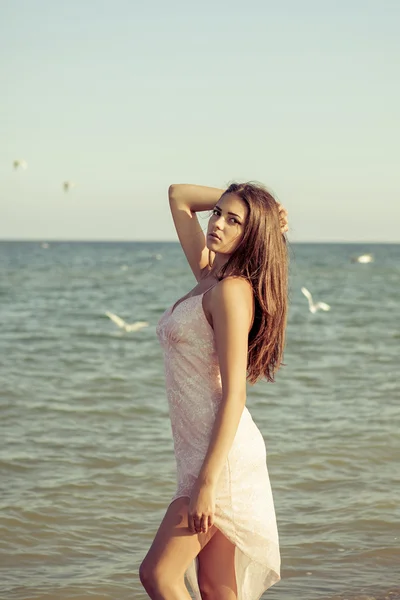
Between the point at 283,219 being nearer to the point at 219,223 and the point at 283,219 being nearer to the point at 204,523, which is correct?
the point at 219,223

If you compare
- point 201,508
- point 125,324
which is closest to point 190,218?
point 201,508

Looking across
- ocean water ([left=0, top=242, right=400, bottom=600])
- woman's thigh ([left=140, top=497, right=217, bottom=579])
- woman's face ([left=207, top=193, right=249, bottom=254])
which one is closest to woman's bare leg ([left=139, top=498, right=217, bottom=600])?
woman's thigh ([left=140, top=497, right=217, bottom=579])

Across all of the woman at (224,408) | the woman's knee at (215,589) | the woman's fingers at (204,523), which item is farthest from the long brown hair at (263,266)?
the woman's knee at (215,589)

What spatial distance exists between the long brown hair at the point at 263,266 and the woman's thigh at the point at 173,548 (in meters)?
0.55

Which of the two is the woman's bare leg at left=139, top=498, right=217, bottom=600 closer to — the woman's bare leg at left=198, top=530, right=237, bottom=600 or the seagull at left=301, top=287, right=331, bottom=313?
the woman's bare leg at left=198, top=530, right=237, bottom=600

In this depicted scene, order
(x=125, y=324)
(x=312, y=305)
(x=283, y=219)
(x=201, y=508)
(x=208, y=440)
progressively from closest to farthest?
(x=201, y=508), (x=208, y=440), (x=283, y=219), (x=125, y=324), (x=312, y=305)

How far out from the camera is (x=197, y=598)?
9.66 feet

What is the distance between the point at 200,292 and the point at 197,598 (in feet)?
3.26

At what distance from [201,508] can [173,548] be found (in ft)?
0.51

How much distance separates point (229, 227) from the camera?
2820 mm

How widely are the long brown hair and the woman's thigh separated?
1.81ft

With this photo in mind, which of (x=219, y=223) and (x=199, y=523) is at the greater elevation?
(x=219, y=223)

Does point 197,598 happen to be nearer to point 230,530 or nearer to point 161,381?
point 230,530

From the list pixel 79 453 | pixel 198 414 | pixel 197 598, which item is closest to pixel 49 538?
pixel 79 453
